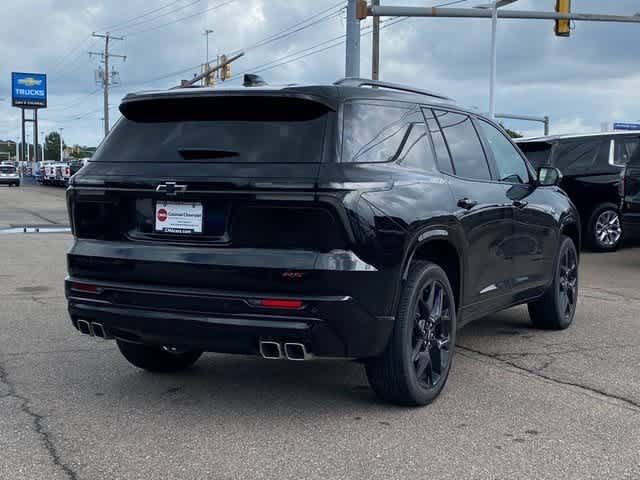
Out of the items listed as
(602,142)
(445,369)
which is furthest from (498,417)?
(602,142)

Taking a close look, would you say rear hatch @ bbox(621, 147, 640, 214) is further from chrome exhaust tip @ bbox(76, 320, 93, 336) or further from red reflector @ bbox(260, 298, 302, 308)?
chrome exhaust tip @ bbox(76, 320, 93, 336)

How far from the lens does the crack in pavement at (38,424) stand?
3.73m

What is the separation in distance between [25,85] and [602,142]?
11538cm

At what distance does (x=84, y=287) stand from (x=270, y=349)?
1.15m

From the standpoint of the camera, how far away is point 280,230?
4.06 metres

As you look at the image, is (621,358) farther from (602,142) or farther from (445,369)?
(602,142)

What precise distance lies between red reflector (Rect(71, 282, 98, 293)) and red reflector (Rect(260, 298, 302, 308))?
40.5 inches

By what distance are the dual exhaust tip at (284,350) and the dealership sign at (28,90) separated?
120 metres

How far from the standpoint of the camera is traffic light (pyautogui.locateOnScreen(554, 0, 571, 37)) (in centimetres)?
2048

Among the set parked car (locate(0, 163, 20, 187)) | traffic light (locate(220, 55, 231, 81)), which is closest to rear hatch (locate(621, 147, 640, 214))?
traffic light (locate(220, 55, 231, 81))

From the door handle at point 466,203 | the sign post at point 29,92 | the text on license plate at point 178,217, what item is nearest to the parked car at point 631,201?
the door handle at point 466,203

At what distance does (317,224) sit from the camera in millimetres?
4012

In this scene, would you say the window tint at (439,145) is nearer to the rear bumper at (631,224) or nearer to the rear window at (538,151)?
the rear bumper at (631,224)

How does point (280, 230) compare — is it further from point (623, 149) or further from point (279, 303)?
point (623, 149)
